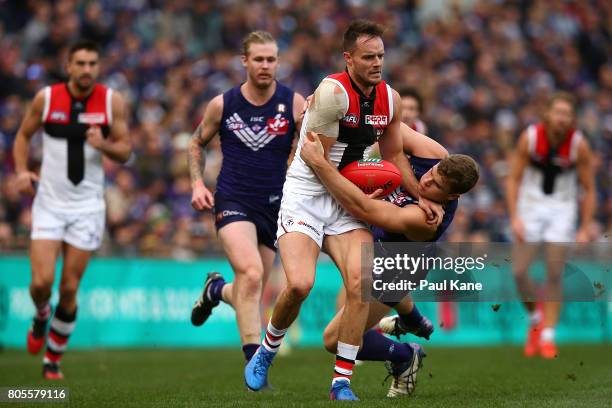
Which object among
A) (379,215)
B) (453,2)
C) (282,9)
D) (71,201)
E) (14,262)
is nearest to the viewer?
(379,215)

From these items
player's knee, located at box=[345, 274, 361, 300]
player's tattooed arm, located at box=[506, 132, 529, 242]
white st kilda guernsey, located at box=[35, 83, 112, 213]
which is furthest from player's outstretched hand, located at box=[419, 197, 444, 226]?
player's tattooed arm, located at box=[506, 132, 529, 242]

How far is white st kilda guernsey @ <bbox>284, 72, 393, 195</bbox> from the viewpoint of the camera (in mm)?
7836

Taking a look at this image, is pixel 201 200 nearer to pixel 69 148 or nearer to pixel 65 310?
pixel 69 148

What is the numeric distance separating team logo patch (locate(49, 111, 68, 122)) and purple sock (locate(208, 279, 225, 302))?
7.81 feet

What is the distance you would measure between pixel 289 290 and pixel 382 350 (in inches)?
34.5

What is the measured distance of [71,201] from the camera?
1105 cm

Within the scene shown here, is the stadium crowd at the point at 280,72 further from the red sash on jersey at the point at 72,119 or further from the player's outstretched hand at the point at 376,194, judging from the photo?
the player's outstretched hand at the point at 376,194

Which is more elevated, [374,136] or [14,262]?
[374,136]

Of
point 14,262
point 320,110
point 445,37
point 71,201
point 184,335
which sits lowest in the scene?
point 184,335

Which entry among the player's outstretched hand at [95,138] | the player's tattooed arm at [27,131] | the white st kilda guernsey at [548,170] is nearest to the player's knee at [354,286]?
the player's outstretched hand at [95,138]

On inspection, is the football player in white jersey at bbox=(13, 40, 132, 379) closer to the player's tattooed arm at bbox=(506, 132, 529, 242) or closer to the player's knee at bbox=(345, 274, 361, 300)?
the player's knee at bbox=(345, 274, 361, 300)

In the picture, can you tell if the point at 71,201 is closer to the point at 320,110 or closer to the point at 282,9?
the point at 320,110

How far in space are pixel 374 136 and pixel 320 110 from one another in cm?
53

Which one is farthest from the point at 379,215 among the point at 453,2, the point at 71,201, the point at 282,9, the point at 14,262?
the point at 453,2
